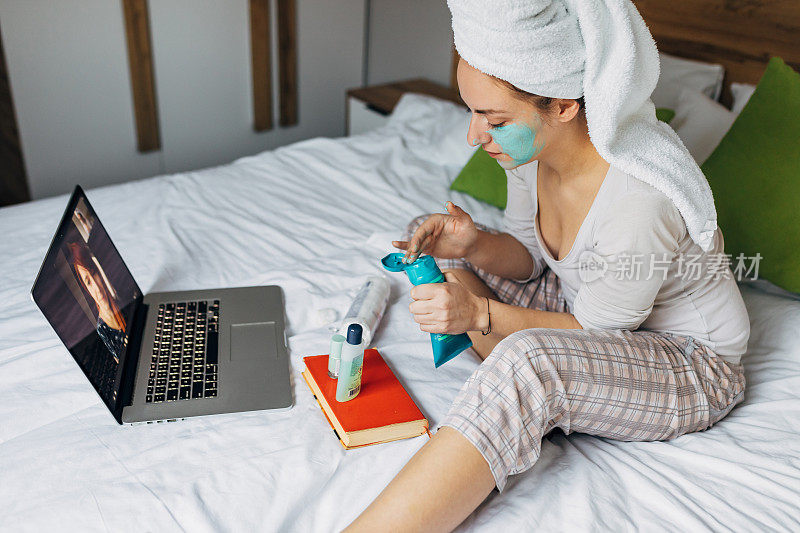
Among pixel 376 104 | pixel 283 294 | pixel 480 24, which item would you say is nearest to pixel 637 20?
pixel 480 24

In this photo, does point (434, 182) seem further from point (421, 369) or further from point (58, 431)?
point (58, 431)

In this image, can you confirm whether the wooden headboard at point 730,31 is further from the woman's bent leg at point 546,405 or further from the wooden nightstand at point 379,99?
the woman's bent leg at point 546,405

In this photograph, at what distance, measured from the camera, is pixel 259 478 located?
3.24 feet

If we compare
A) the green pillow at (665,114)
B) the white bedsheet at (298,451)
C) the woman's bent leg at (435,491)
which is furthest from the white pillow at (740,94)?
the woman's bent leg at (435,491)

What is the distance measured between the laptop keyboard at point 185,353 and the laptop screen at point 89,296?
0.20 ft

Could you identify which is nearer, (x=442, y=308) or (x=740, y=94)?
(x=442, y=308)

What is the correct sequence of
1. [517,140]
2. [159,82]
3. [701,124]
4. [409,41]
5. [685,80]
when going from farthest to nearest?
[409,41] → [159,82] → [685,80] → [701,124] → [517,140]

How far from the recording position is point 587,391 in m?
1.01

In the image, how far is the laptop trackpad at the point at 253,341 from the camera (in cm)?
125

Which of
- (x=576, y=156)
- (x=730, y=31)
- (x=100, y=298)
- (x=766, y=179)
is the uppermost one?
(x=730, y=31)

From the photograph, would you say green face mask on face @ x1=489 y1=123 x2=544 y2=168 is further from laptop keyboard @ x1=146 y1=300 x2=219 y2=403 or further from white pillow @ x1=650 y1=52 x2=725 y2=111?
white pillow @ x1=650 y1=52 x2=725 y2=111

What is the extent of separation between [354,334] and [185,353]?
0.37 meters

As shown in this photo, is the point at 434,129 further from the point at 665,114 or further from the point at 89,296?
the point at 89,296

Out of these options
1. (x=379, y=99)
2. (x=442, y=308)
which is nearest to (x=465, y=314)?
(x=442, y=308)
